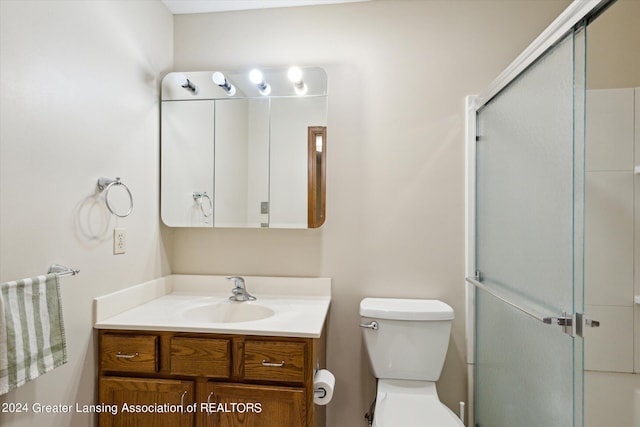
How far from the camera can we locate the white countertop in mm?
1409

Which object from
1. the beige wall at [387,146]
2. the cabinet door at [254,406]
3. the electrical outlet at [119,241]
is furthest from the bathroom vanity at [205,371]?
the beige wall at [387,146]

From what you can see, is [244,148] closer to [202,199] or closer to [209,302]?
[202,199]

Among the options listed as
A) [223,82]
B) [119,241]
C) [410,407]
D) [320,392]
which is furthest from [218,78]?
[410,407]

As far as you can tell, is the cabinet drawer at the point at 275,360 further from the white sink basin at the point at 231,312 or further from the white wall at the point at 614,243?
the white wall at the point at 614,243

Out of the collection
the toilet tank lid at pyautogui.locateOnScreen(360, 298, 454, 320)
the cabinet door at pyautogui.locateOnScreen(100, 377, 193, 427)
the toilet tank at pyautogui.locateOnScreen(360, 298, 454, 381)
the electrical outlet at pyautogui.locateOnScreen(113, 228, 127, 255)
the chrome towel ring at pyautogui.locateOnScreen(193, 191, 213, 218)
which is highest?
the chrome towel ring at pyautogui.locateOnScreen(193, 191, 213, 218)

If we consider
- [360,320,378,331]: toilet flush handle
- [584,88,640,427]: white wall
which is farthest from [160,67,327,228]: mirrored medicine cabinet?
[584,88,640,427]: white wall

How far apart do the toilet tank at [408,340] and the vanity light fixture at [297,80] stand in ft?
3.77

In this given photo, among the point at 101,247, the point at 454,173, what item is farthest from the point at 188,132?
the point at 454,173

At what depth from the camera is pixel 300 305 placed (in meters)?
1.75

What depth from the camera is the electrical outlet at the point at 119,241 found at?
1550mm

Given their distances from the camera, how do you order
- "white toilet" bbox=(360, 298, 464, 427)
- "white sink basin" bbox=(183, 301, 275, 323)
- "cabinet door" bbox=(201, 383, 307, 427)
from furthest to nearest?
"white sink basin" bbox=(183, 301, 275, 323) → "white toilet" bbox=(360, 298, 464, 427) → "cabinet door" bbox=(201, 383, 307, 427)

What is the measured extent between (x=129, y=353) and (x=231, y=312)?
0.49m

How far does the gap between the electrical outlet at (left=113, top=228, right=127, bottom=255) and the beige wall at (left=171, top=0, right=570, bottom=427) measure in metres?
0.62

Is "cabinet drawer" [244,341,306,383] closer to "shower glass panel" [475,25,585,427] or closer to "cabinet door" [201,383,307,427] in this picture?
"cabinet door" [201,383,307,427]
